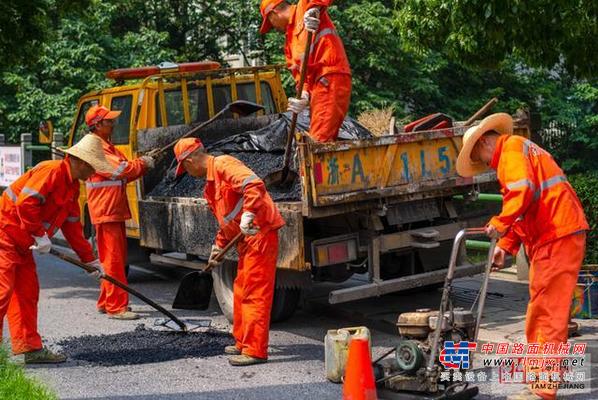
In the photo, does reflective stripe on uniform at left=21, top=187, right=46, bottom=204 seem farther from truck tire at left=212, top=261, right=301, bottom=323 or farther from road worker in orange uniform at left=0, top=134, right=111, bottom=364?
truck tire at left=212, top=261, right=301, bottom=323

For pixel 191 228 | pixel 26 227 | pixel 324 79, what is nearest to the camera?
pixel 26 227

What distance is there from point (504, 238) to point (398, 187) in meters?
2.13

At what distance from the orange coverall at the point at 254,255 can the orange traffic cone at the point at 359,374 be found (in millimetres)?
1500

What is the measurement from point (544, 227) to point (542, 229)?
0.07 feet

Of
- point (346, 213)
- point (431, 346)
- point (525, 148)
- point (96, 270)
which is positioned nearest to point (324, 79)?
point (346, 213)

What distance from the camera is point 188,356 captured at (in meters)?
7.56

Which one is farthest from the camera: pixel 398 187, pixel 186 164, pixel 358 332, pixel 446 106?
pixel 446 106

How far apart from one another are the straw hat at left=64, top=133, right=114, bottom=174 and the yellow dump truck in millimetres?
1097

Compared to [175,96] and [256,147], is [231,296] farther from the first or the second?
[175,96]

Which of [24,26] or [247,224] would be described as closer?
[247,224]

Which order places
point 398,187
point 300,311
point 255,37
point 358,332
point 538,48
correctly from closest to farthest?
point 358,332 < point 398,187 < point 538,48 < point 300,311 < point 255,37

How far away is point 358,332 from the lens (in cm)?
629

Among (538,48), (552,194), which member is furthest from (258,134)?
(552,194)

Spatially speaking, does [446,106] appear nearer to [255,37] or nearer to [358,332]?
[255,37]
